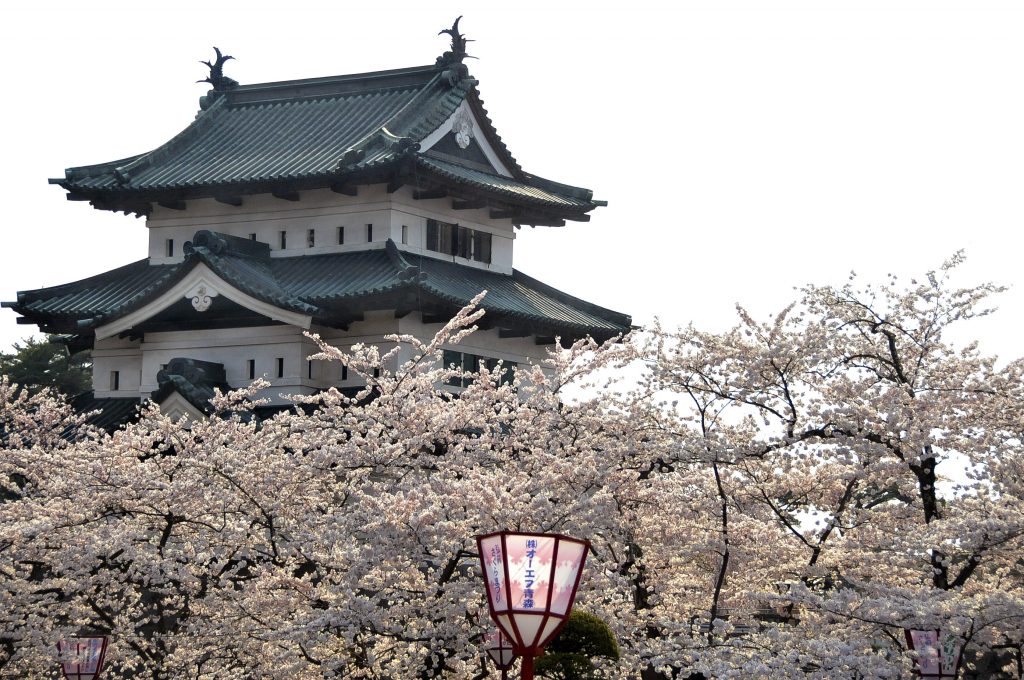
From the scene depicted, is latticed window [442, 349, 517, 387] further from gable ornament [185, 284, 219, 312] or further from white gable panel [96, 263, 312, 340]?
gable ornament [185, 284, 219, 312]

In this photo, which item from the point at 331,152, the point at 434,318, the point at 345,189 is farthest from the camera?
the point at 331,152

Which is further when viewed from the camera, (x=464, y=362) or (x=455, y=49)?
(x=455, y=49)

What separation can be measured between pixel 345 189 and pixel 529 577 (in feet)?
70.3

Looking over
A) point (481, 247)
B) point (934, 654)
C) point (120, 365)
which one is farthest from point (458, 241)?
point (934, 654)

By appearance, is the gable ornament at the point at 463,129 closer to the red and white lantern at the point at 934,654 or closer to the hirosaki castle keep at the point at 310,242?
the hirosaki castle keep at the point at 310,242

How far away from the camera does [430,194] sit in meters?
33.1

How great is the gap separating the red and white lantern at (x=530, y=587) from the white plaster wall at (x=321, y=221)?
2077cm

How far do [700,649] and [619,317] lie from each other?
704 inches

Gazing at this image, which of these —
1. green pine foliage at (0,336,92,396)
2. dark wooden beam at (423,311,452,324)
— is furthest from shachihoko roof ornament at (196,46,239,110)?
green pine foliage at (0,336,92,396)

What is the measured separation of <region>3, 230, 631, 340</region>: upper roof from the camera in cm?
3041

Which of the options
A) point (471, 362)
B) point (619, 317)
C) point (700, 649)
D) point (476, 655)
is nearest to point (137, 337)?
point (471, 362)

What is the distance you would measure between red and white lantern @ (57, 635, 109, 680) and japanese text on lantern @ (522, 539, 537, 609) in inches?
370

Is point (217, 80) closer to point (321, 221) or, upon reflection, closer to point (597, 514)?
point (321, 221)

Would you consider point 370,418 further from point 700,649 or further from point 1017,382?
point 1017,382
